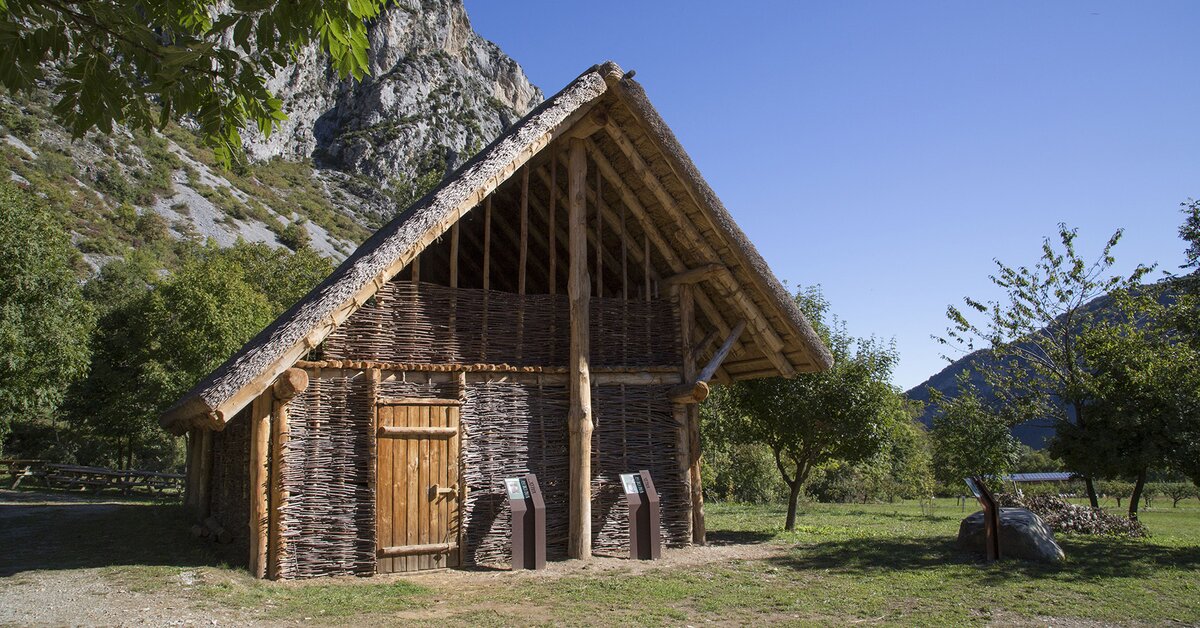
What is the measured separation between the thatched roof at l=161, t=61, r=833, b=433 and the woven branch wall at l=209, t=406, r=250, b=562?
2.19 ft

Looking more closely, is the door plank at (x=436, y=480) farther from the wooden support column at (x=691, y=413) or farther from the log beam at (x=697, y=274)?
the log beam at (x=697, y=274)

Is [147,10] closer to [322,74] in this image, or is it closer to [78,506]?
[78,506]

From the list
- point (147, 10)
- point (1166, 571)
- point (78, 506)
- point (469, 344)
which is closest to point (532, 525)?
point (469, 344)

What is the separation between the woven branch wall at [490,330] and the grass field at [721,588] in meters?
2.58

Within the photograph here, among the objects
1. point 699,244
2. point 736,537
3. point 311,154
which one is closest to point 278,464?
point 699,244

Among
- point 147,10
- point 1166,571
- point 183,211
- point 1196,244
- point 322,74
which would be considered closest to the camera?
point 147,10

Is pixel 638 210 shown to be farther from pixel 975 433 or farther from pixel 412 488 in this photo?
pixel 975 433

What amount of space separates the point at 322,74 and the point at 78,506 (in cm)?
7169

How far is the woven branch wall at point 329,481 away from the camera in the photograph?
8.08 meters

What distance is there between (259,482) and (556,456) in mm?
3517

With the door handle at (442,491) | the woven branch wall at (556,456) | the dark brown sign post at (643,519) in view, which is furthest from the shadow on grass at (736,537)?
the door handle at (442,491)

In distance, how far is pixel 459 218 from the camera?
916 centimetres

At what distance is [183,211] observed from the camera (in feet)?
162

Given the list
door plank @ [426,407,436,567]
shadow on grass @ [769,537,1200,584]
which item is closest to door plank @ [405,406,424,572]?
door plank @ [426,407,436,567]
